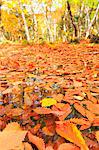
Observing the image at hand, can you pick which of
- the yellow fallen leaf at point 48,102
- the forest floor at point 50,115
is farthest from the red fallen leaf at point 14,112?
the yellow fallen leaf at point 48,102

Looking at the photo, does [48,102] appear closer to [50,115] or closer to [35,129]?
[50,115]

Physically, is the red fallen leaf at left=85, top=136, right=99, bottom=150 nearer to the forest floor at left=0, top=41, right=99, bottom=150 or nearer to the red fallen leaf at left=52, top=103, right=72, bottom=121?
the forest floor at left=0, top=41, right=99, bottom=150

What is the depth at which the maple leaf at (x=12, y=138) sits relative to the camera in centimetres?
79

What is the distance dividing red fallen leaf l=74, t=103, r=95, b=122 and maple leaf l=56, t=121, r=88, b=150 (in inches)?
6.6

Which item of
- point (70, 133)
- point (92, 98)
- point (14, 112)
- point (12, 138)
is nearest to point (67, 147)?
point (70, 133)

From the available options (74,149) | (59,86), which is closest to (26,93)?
(59,86)

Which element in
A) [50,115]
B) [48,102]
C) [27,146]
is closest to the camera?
[27,146]

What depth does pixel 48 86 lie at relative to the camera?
1.79 meters

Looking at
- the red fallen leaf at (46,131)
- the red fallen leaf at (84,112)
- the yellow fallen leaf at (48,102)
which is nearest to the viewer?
the red fallen leaf at (46,131)

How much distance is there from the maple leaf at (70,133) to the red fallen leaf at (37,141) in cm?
10

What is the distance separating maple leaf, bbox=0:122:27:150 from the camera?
2.60 ft

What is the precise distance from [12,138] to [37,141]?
0.10 m

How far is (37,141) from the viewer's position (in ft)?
2.90

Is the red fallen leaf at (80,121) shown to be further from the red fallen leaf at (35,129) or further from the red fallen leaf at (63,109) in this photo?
the red fallen leaf at (35,129)
